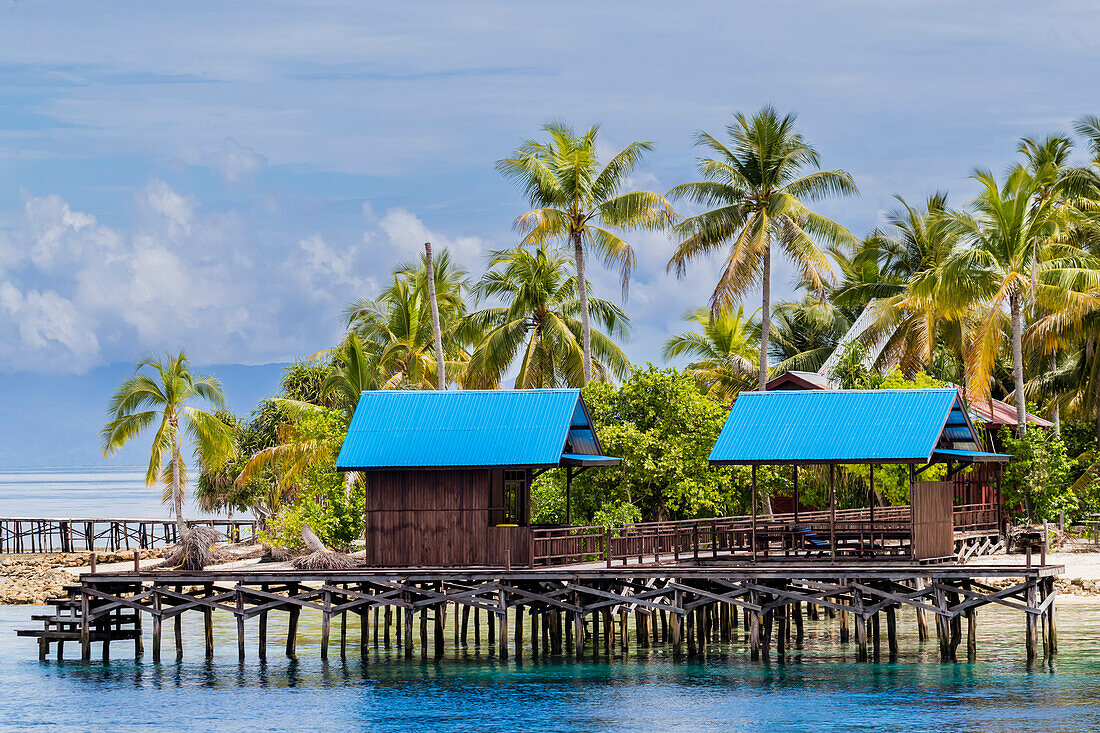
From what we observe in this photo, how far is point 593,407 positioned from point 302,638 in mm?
11053

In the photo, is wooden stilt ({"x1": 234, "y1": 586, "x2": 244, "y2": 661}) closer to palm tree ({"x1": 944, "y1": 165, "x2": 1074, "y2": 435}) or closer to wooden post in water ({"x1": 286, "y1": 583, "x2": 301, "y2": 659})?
wooden post in water ({"x1": 286, "y1": 583, "x2": 301, "y2": 659})

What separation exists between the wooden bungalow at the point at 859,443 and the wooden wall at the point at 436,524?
17.7ft

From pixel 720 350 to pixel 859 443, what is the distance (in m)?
34.8

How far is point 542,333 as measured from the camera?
Result: 5775 centimetres

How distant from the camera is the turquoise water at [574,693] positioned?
95.1ft

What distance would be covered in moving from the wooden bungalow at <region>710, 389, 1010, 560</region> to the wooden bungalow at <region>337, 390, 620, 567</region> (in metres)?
4.32

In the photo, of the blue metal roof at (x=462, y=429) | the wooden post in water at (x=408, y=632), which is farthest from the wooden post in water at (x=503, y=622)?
the blue metal roof at (x=462, y=429)

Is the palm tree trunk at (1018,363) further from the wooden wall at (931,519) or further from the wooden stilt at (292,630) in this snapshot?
the wooden stilt at (292,630)

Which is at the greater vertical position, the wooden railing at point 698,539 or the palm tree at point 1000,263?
the palm tree at point 1000,263

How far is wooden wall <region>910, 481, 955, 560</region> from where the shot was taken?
113ft

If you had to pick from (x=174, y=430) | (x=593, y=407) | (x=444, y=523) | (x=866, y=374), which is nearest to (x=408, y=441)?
(x=444, y=523)

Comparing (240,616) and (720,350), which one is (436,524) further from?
(720,350)

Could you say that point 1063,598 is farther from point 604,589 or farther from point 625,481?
point 604,589

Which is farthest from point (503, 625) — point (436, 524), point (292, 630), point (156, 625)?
point (156, 625)
